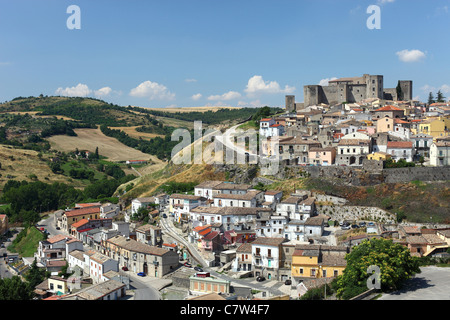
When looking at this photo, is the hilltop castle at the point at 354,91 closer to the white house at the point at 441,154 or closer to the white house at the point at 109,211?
the white house at the point at 441,154

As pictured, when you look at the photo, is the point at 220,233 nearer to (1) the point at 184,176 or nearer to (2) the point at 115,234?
Answer: (2) the point at 115,234

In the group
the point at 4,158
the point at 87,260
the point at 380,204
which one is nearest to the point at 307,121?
the point at 380,204

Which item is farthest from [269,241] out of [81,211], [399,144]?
[81,211]

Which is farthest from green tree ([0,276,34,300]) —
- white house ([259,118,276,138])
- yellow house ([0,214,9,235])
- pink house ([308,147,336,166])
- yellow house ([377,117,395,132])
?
yellow house ([377,117,395,132])

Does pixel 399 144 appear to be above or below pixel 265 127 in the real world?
below

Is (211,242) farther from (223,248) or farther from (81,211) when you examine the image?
(81,211)

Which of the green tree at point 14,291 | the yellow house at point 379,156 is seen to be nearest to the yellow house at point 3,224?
the green tree at point 14,291
